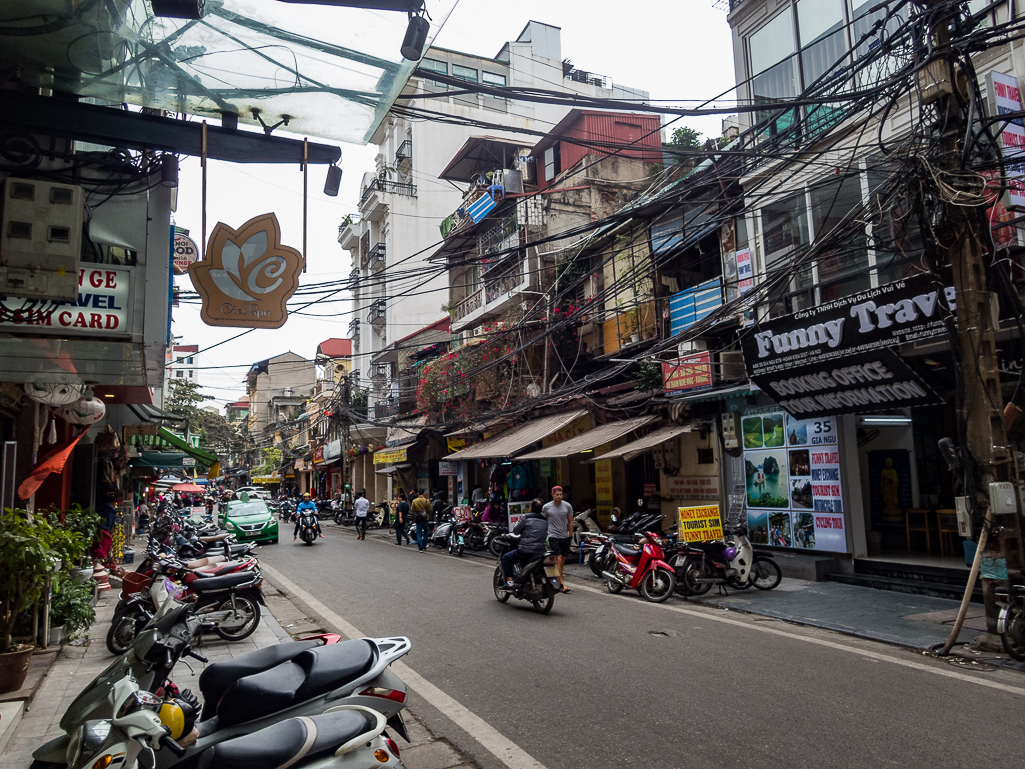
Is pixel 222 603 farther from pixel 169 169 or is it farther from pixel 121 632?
pixel 169 169

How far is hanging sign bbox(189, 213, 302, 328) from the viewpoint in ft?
18.8

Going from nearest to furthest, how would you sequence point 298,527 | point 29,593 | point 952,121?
point 29,593
point 952,121
point 298,527

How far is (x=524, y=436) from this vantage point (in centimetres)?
1939

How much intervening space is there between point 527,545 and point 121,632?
5078mm

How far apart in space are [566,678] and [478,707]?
1056 mm

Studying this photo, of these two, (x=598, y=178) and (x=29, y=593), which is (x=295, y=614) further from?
(x=598, y=178)

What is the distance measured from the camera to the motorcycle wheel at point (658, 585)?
35.4ft

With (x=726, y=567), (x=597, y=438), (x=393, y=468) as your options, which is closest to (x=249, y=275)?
(x=726, y=567)

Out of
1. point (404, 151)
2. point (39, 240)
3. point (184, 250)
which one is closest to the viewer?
point (39, 240)

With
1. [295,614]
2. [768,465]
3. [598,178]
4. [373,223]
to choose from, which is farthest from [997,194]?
[373,223]

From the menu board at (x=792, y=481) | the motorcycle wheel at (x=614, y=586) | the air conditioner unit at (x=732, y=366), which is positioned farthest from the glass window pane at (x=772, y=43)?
the motorcycle wheel at (x=614, y=586)

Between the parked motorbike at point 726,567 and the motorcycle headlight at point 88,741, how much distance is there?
8.98 metres

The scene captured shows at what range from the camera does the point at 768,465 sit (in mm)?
13781

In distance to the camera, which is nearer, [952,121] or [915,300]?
[952,121]
